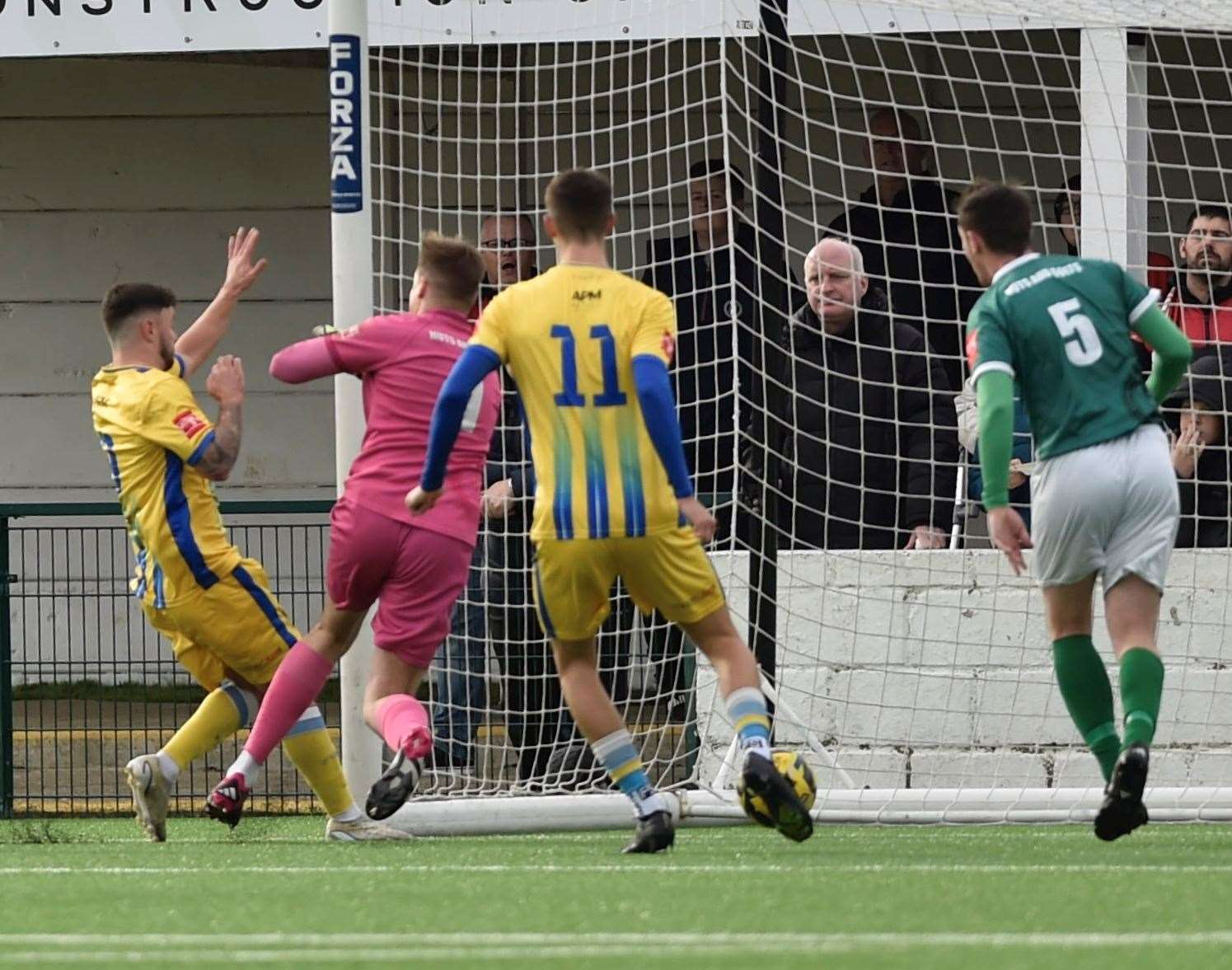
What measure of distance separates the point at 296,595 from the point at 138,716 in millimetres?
871

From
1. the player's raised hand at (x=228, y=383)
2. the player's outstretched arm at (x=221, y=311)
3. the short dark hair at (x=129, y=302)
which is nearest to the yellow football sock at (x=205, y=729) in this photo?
the player's raised hand at (x=228, y=383)

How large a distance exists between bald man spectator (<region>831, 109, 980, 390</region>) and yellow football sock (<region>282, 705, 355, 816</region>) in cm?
271

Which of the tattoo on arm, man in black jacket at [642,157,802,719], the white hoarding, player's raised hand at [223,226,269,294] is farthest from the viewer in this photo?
the white hoarding

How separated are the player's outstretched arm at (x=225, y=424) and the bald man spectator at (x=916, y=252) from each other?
99.6 inches

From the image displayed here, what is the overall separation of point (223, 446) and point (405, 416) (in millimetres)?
565

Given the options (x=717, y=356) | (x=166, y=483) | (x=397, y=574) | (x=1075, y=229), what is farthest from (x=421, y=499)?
(x=1075, y=229)

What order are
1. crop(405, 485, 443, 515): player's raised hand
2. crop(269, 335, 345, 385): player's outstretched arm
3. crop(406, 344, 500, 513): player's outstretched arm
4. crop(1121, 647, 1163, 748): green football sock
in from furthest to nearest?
crop(269, 335, 345, 385): player's outstretched arm < crop(405, 485, 443, 515): player's raised hand < crop(406, 344, 500, 513): player's outstretched arm < crop(1121, 647, 1163, 748): green football sock

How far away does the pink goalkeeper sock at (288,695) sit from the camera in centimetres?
695

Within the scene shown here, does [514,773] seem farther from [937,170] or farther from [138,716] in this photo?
[937,170]

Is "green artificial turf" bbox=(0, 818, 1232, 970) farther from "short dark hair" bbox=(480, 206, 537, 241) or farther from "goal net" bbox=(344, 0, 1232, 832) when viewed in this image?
"short dark hair" bbox=(480, 206, 537, 241)

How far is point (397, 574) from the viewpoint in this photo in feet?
22.6

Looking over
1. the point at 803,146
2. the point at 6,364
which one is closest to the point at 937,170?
the point at 803,146

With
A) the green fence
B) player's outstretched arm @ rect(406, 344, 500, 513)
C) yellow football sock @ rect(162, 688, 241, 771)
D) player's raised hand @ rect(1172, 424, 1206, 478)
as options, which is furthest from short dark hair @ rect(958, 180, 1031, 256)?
the green fence

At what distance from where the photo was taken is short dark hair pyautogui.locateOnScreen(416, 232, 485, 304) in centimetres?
695
